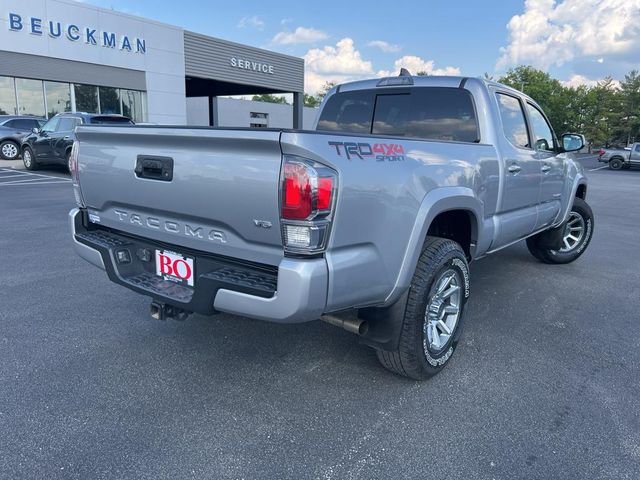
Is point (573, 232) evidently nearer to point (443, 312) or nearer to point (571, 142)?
point (571, 142)

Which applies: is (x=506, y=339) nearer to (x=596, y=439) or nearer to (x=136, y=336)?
(x=596, y=439)

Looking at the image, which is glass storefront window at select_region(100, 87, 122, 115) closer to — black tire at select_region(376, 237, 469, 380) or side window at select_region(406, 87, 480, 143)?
side window at select_region(406, 87, 480, 143)

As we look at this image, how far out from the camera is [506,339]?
12.1 feet

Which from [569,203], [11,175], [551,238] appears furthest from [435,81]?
[11,175]

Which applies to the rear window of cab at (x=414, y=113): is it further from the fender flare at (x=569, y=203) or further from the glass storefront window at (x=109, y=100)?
the glass storefront window at (x=109, y=100)

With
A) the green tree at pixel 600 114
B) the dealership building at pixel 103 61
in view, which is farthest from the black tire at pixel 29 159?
the green tree at pixel 600 114

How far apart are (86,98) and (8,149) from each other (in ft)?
15.2

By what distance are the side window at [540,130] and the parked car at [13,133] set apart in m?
16.9

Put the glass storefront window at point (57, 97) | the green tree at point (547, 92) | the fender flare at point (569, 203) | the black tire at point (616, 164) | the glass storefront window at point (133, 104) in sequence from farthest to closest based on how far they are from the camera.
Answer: the green tree at point (547, 92) → the black tire at point (616, 164) → the glass storefront window at point (133, 104) → the glass storefront window at point (57, 97) → the fender flare at point (569, 203)

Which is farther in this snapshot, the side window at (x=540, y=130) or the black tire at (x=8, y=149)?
the black tire at (x=8, y=149)

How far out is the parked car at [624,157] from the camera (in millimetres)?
28234

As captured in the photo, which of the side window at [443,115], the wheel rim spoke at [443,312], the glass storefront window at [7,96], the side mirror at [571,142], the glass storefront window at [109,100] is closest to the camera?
the wheel rim spoke at [443,312]

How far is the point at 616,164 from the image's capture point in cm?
2931

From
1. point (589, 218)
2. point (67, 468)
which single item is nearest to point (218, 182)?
point (67, 468)
